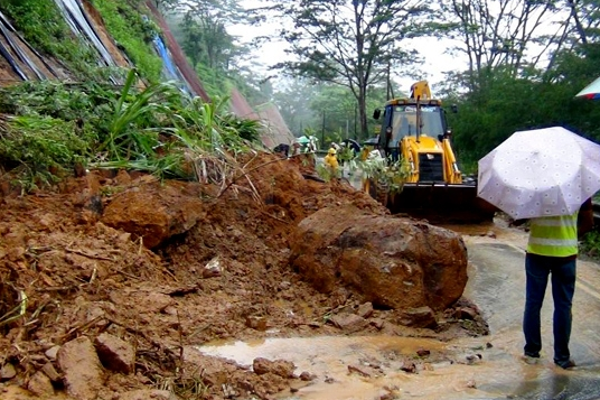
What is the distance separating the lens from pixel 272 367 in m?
4.38

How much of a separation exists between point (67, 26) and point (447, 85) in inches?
988

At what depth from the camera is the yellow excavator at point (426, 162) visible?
42.7 ft

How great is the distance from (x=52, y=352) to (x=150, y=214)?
248 centimetres

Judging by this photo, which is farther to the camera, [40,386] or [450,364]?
[450,364]

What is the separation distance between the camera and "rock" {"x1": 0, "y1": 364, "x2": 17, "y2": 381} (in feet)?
11.8

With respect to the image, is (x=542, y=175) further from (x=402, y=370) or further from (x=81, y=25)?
(x=81, y=25)

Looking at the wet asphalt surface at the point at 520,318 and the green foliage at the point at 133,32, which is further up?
the green foliage at the point at 133,32

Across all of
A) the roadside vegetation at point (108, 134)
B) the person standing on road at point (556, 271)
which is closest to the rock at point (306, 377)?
the person standing on road at point (556, 271)

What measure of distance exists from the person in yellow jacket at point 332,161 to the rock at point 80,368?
20.2 feet

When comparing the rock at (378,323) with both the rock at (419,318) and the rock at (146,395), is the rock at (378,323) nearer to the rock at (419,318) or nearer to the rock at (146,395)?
the rock at (419,318)

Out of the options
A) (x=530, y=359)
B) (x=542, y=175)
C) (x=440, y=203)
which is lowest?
(x=440, y=203)

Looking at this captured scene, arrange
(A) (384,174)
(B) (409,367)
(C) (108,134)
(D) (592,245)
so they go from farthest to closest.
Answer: (A) (384,174) → (D) (592,245) → (C) (108,134) → (B) (409,367)

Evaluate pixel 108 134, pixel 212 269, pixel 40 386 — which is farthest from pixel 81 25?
pixel 40 386

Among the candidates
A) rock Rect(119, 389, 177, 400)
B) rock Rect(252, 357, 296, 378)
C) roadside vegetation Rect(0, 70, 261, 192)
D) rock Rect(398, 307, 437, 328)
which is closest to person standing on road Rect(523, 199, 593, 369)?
rock Rect(398, 307, 437, 328)
